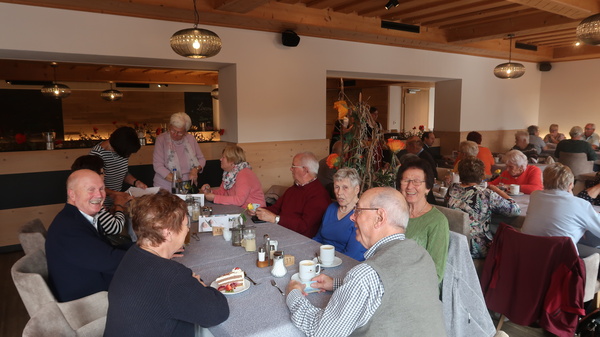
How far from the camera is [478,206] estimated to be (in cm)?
307

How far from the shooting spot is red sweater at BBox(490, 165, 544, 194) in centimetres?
415

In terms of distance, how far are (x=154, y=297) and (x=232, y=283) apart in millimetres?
502

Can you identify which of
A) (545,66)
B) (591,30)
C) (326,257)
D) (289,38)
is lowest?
(326,257)

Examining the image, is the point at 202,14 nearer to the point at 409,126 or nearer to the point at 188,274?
the point at 188,274

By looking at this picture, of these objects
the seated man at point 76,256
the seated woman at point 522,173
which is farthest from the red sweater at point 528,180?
the seated man at point 76,256

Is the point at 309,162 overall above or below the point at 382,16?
below

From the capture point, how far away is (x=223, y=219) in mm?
2781

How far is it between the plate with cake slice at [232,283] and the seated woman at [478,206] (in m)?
1.93

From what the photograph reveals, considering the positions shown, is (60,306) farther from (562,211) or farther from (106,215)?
(562,211)

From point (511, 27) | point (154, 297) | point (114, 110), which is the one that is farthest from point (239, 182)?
point (114, 110)

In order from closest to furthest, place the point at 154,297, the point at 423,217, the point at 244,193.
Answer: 1. the point at 154,297
2. the point at 423,217
3. the point at 244,193

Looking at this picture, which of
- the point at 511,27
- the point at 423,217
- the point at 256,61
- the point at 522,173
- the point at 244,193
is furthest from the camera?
the point at 511,27

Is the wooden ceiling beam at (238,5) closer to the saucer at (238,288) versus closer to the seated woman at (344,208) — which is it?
the seated woman at (344,208)

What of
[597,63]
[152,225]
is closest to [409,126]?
[597,63]
